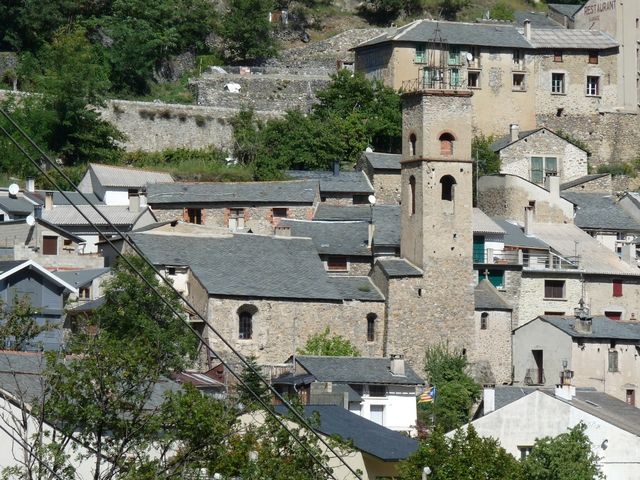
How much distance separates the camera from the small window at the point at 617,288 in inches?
2872

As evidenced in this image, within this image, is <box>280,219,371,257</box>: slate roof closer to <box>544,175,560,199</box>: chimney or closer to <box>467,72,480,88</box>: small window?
<box>544,175,560,199</box>: chimney

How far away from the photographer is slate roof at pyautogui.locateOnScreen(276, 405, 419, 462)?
47.4 metres

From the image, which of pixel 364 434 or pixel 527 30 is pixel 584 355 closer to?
pixel 364 434

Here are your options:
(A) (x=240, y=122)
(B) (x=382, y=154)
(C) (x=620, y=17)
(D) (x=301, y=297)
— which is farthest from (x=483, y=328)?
(C) (x=620, y=17)

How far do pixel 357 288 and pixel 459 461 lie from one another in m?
21.1

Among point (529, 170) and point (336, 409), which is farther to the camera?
point (529, 170)

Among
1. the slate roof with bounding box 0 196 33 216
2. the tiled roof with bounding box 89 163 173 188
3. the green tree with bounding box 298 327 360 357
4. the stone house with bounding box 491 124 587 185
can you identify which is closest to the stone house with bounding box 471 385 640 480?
the green tree with bounding box 298 327 360 357

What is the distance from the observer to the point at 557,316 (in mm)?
69000

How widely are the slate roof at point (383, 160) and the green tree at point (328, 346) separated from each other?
13.8 metres

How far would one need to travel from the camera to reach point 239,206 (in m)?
74.1

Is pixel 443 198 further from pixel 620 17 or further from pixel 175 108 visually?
pixel 620 17

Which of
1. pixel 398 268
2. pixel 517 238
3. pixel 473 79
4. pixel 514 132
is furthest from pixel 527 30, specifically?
pixel 398 268

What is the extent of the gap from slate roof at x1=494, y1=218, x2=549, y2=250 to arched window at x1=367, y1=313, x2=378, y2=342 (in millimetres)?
7665

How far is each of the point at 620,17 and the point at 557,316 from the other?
27.0m
